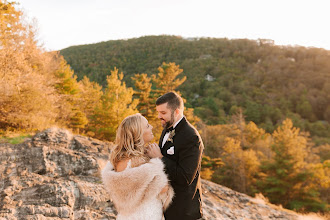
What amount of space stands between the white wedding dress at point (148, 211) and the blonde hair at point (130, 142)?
0.12 metres

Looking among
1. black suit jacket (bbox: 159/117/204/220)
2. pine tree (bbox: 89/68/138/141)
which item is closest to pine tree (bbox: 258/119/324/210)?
pine tree (bbox: 89/68/138/141)

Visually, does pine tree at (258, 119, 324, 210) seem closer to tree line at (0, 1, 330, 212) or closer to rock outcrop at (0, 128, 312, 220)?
tree line at (0, 1, 330, 212)

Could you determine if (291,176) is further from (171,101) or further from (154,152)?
(154,152)

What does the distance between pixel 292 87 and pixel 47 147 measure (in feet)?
282

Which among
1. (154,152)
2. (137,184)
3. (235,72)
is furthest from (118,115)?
(235,72)

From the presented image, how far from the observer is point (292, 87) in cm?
7688

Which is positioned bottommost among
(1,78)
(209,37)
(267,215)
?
(267,215)

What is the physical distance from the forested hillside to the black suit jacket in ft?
160

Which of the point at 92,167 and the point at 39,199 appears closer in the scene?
the point at 39,199

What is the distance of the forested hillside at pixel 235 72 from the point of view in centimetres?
6216

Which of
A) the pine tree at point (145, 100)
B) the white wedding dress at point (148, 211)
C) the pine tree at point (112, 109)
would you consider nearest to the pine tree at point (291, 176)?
the pine tree at point (145, 100)

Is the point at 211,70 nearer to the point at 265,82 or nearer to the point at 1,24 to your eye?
the point at 265,82

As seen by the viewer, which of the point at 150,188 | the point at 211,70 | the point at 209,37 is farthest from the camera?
the point at 209,37

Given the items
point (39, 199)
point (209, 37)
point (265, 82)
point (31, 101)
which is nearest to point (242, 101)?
point (265, 82)
